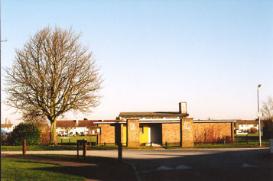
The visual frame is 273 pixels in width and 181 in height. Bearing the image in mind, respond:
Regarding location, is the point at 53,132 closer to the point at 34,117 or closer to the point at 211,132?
the point at 34,117

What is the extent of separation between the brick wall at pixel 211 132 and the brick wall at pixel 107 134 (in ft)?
30.6

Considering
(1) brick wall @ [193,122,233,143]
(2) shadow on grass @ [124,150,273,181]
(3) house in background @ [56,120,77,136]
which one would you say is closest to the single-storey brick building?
(1) brick wall @ [193,122,233,143]

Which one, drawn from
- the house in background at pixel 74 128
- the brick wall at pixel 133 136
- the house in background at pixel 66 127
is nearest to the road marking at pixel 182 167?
the brick wall at pixel 133 136

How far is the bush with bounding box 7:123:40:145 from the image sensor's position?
150 feet

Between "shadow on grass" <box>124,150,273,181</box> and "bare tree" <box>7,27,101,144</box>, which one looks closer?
"shadow on grass" <box>124,150,273,181</box>

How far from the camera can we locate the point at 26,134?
150 feet

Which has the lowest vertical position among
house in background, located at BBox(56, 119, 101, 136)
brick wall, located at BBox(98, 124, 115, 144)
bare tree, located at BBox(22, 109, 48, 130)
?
house in background, located at BBox(56, 119, 101, 136)

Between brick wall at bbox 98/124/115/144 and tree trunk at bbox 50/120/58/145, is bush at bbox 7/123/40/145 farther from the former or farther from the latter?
brick wall at bbox 98/124/115/144

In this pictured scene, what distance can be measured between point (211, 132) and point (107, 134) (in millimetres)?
11864

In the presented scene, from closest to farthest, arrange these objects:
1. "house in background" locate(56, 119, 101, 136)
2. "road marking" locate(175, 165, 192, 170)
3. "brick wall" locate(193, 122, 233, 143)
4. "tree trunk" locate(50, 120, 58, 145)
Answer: "road marking" locate(175, 165, 192, 170) → "tree trunk" locate(50, 120, 58, 145) → "brick wall" locate(193, 122, 233, 143) → "house in background" locate(56, 119, 101, 136)

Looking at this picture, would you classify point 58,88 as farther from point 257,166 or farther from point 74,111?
point 257,166

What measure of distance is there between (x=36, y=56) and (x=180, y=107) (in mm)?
22061

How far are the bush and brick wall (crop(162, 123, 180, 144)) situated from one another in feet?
44.4

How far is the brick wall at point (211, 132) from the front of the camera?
50.4 metres
